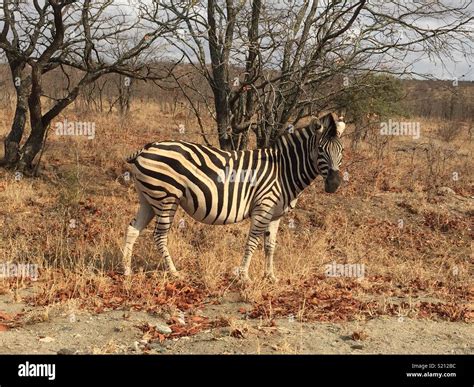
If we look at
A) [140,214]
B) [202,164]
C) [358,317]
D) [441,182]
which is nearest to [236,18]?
[202,164]

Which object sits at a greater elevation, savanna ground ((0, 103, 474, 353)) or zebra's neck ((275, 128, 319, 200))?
zebra's neck ((275, 128, 319, 200))

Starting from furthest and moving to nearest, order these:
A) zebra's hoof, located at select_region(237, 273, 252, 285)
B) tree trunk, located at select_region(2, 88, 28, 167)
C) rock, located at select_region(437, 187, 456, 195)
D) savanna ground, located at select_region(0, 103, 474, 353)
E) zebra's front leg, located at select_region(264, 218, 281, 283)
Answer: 1. rock, located at select_region(437, 187, 456, 195)
2. tree trunk, located at select_region(2, 88, 28, 167)
3. zebra's front leg, located at select_region(264, 218, 281, 283)
4. zebra's hoof, located at select_region(237, 273, 252, 285)
5. savanna ground, located at select_region(0, 103, 474, 353)

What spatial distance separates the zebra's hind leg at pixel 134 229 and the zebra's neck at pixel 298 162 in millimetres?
1906

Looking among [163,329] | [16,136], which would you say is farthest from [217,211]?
[16,136]

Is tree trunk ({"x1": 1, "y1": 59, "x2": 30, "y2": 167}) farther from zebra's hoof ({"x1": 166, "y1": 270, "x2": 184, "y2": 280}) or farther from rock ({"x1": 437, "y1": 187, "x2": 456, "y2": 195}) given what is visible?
rock ({"x1": 437, "y1": 187, "x2": 456, "y2": 195})

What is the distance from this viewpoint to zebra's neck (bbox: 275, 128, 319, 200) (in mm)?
7004

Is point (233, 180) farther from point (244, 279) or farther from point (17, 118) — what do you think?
point (17, 118)

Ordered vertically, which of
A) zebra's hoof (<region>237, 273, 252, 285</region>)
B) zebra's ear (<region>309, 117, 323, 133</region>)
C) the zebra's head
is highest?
zebra's ear (<region>309, 117, 323, 133</region>)

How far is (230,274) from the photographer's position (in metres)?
7.16

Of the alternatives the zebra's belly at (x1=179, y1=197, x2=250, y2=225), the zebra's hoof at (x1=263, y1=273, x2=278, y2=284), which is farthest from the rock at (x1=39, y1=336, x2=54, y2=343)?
the zebra's hoof at (x1=263, y1=273, x2=278, y2=284)

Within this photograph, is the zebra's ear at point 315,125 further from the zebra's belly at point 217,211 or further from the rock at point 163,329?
the rock at point 163,329

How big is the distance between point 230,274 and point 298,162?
1.84 m

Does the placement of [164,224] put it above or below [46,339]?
above
